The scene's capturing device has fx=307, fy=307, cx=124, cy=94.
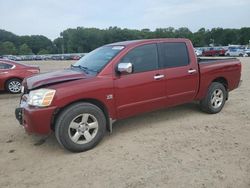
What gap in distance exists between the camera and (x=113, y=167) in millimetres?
4363

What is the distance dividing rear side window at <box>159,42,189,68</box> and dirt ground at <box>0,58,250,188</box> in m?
1.22

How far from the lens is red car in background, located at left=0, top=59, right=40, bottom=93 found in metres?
11.0

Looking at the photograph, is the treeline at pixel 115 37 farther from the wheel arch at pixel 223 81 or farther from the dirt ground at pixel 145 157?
the dirt ground at pixel 145 157

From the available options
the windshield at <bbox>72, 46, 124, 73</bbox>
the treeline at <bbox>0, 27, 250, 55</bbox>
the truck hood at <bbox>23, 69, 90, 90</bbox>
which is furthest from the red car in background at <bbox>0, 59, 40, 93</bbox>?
the treeline at <bbox>0, 27, 250, 55</bbox>

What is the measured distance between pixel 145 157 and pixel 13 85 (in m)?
7.92

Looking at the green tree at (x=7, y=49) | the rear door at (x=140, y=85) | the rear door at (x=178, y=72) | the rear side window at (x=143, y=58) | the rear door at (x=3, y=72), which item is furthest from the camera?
the green tree at (x=7, y=49)

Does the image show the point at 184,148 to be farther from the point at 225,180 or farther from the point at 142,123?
the point at 142,123

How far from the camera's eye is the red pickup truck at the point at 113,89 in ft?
15.6

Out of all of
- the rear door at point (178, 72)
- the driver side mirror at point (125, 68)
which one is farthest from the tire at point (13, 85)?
the driver side mirror at point (125, 68)

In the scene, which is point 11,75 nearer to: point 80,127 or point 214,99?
point 80,127

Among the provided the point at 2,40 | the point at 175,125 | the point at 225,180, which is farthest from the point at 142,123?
the point at 2,40

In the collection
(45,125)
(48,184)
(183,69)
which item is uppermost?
(183,69)

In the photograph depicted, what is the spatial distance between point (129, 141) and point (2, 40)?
142 m

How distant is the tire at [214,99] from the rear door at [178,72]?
1.42 ft
